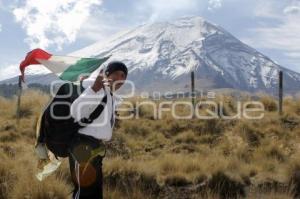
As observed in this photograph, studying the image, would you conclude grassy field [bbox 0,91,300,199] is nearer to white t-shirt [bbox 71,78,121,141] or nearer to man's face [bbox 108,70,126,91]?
white t-shirt [bbox 71,78,121,141]

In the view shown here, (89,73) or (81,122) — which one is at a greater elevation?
(89,73)

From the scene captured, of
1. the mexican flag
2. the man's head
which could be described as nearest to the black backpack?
the man's head

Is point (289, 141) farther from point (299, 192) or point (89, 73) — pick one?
point (89, 73)

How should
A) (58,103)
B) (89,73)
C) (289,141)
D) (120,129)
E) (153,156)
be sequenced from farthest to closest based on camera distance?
(120,129) → (289,141) → (153,156) → (89,73) → (58,103)

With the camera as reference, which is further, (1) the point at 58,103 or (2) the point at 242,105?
(2) the point at 242,105

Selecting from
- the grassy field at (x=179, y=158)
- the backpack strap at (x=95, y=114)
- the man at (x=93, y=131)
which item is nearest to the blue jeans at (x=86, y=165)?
the man at (x=93, y=131)

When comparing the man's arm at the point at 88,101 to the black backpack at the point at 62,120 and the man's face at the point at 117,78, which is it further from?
the man's face at the point at 117,78

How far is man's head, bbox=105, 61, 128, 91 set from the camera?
5812 mm

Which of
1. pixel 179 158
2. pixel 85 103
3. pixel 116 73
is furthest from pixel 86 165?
pixel 179 158

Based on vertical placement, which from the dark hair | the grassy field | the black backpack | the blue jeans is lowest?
the grassy field

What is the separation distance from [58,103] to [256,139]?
33.4ft

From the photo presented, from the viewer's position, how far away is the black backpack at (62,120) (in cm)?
560

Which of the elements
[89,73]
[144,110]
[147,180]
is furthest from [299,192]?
[144,110]

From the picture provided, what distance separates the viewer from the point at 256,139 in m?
15.1
